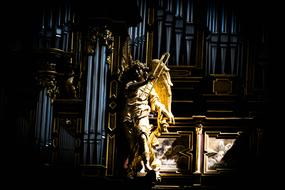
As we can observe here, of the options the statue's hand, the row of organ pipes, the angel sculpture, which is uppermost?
the row of organ pipes

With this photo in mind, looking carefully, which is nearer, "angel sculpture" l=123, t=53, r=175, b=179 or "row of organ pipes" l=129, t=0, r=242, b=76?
"angel sculpture" l=123, t=53, r=175, b=179

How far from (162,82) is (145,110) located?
754 mm

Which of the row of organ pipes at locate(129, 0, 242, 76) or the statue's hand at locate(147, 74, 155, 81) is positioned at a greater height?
the row of organ pipes at locate(129, 0, 242, 76)

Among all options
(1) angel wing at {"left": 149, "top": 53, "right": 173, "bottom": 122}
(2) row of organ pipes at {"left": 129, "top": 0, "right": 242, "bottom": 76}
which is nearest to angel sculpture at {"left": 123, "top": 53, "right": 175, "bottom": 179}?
(1) angel wing at {"left": 149, "top": 53, "right": 173, "bottom": 122}

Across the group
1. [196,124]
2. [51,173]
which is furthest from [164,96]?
[51,173]

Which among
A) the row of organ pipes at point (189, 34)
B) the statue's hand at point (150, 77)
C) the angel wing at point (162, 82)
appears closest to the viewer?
the statue's hand at point (150, 77)

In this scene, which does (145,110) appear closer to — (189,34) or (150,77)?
(150,77)

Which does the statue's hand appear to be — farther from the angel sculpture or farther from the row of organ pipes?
the row of organ pipes

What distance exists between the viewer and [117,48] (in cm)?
2589

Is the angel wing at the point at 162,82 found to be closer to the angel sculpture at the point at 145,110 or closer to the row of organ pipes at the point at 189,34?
the angel sculpture at the point at 145,110

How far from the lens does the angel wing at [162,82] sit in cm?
2569

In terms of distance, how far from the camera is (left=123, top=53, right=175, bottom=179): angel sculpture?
25.2 metres

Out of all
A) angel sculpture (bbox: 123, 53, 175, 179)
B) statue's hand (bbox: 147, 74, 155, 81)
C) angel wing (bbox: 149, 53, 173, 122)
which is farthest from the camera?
angel wing (bbox: 149, 53, 173, 122)

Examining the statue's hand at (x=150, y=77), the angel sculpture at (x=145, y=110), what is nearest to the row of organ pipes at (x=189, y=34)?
the angel sculpture at (x=145, y=110)
